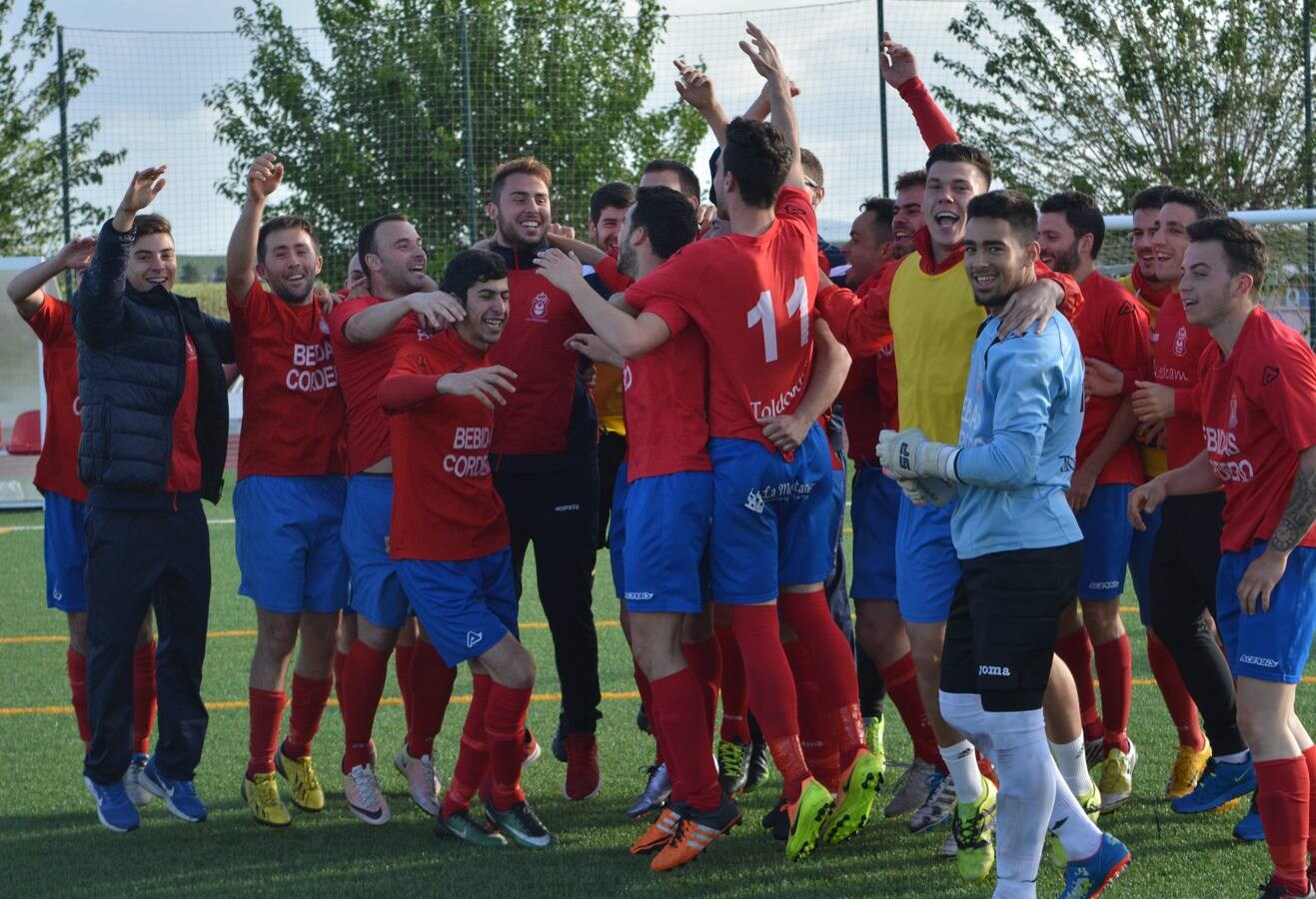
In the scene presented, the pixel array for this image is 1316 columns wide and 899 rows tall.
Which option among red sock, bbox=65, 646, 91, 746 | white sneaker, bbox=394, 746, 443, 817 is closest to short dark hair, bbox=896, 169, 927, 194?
white sneaker, bbox=394, 746, 443, 817

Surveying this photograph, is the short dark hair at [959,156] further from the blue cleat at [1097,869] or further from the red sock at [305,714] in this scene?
the red sock at [305,714]

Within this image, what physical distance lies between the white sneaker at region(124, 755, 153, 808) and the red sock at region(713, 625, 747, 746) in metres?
2.33

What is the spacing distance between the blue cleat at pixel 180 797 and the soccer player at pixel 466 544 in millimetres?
971

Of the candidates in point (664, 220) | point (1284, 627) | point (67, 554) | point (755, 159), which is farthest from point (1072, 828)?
point (67, 554)

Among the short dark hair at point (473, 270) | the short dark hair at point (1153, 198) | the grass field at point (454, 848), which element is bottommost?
the grass field at point (454, 848)

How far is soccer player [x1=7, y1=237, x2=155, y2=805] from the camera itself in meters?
6.14

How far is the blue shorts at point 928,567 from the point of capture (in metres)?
4.71

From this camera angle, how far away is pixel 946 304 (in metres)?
4.70

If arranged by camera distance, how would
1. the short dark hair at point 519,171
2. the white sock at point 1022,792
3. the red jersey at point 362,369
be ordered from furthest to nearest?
1. the short dark hair at point 519,171
2. the red jersey at point 362,369
3. the white sock at point 1022,792

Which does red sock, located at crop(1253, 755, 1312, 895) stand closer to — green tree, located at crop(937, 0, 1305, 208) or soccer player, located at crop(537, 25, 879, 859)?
soccer player, located at crop(537, 25, 879, 859)

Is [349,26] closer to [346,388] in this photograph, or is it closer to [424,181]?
[424,181]

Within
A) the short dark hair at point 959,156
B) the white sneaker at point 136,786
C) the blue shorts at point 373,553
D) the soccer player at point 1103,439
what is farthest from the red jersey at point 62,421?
the soccer player at point 1103,439

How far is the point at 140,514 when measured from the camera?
18.3ft

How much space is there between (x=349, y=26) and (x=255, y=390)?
1154cm
